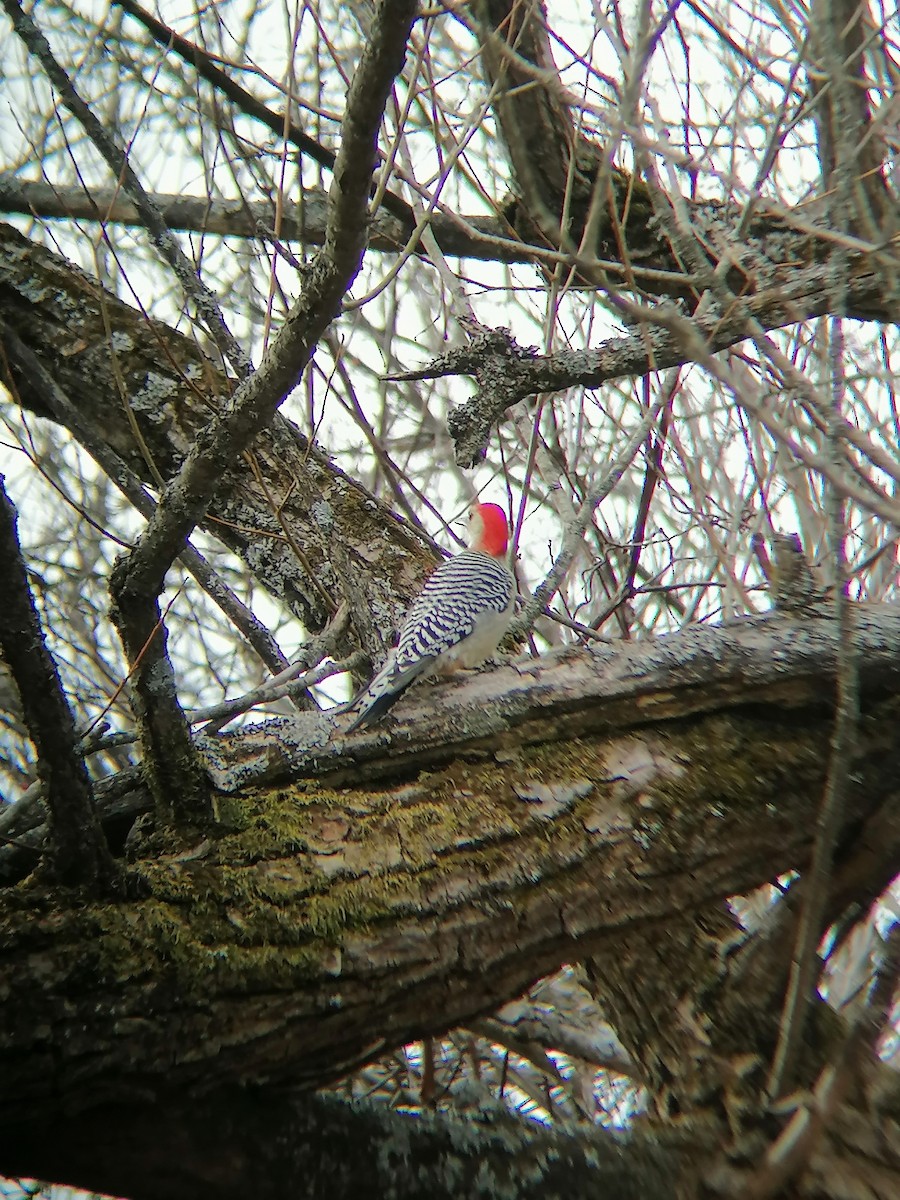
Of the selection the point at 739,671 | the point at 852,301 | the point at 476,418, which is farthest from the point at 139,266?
the point at 739,671

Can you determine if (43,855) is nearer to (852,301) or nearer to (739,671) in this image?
(739,671)

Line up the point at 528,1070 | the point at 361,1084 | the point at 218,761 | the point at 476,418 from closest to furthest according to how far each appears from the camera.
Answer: the point at 218,761 < the point at 476,418 < the point at 361,1084 < the point at 528,1070

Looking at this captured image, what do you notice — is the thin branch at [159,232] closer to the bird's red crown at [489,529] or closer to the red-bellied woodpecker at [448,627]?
the red-bellied woodpecker at [448,627]

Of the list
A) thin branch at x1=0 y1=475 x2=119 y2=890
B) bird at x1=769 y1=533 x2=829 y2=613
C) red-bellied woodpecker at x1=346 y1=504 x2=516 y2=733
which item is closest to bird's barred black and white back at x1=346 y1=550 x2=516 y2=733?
red-bellied woodpecker at x1=346 y1=504 x2=516 y2=733

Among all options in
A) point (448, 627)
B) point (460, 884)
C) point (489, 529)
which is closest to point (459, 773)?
point (460, 884)

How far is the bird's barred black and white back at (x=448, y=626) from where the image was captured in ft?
7.38

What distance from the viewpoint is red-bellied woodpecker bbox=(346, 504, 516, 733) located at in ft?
7.36

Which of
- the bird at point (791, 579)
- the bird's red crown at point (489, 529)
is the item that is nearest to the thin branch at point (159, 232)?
the bird at point (791, 579)

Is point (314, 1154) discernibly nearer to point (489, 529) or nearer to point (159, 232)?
point (159, 232)

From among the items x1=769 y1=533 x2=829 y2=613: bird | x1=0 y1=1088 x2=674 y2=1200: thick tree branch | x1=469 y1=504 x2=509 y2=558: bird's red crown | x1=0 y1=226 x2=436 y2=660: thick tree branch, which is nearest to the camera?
x1=0 y1=1088 x2=674 y2=1200: thick tree branch

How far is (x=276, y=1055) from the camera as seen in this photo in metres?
1.44

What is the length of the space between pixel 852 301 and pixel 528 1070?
333cm

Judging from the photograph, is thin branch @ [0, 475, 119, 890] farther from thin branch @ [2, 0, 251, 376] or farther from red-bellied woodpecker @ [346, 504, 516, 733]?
thin branch @ [2, 0, 251, 376]

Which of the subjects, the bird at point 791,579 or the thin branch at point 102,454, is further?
the thin branch at point 102,454
